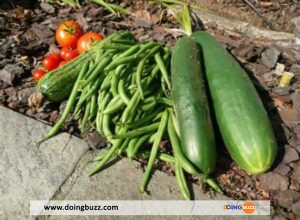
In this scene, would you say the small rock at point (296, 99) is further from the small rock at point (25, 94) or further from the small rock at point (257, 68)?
the small rock at point (25, 94)

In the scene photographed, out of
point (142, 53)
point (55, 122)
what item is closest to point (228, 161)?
point (142, 53)

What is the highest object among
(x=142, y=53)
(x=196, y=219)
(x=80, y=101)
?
(x=142, y=53)

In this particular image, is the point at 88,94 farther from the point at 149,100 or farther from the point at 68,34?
the point at 68,34

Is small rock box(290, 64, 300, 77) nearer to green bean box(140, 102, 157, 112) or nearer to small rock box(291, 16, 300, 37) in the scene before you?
small rock box(291, 16, 300, 37)

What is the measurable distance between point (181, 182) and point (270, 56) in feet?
6.21

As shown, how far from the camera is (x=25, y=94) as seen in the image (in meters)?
4.23

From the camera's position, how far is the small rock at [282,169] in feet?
11.9

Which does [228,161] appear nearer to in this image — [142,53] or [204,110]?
[204,110]

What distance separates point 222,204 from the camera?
3490mm

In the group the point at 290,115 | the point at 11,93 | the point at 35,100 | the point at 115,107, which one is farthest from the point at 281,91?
the point at 11,93

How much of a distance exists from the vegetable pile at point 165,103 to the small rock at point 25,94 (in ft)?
0.98

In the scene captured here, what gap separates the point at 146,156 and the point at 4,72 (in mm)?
1719

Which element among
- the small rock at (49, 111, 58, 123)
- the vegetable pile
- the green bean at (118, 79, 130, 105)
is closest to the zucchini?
the vegetable pile

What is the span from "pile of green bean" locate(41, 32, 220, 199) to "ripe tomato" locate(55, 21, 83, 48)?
2.30 feet
